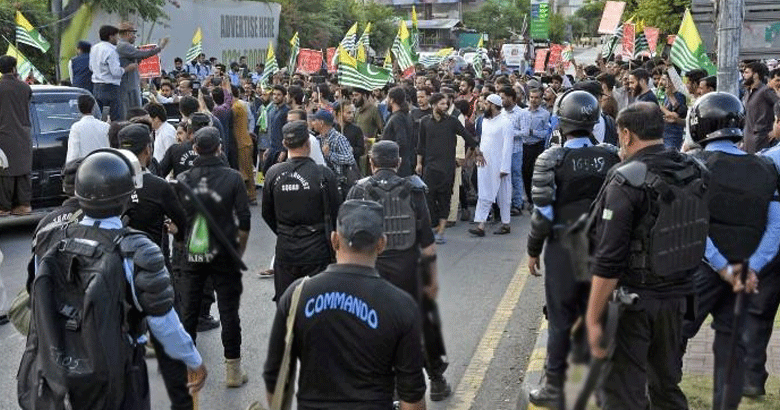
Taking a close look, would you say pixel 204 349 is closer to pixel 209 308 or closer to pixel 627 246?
pixel 209 308

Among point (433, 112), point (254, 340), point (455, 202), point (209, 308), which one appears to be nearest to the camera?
point (254, 340)

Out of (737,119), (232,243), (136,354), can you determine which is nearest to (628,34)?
(737,119)

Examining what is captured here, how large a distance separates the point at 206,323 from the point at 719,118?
459cm

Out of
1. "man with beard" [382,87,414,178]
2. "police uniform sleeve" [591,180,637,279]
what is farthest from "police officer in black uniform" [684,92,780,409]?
"man with beard" [382,87,414,178]

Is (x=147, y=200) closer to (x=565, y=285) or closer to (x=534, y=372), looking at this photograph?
(x=534, y=372)

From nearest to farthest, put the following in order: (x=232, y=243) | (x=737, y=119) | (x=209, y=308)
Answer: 1. (x=232, y=243)
2. (x=737, y=119)
3. (x=209, y=308)

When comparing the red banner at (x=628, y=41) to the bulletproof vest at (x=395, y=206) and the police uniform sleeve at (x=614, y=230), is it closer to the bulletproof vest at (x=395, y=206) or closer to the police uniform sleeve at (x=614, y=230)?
the bulletproof vest at (x=395, y=206)

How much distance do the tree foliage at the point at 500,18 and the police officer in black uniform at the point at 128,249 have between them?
68.7 m

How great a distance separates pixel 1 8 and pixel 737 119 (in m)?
21.6

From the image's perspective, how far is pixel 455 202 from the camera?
13.2 meters

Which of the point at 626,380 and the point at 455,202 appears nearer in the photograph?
the point at 626,380

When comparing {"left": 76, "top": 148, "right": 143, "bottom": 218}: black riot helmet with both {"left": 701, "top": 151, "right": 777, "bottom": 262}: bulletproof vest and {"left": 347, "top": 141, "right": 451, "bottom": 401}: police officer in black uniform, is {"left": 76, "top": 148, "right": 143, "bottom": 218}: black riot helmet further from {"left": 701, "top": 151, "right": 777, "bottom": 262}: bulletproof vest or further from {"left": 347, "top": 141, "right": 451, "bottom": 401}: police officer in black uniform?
{"left": 701, "top": 151, "right": 777, "bottom": 262}: bulletproof vest

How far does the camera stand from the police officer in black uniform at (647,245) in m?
4.59

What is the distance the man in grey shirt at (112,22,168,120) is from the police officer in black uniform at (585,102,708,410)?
367 inches
